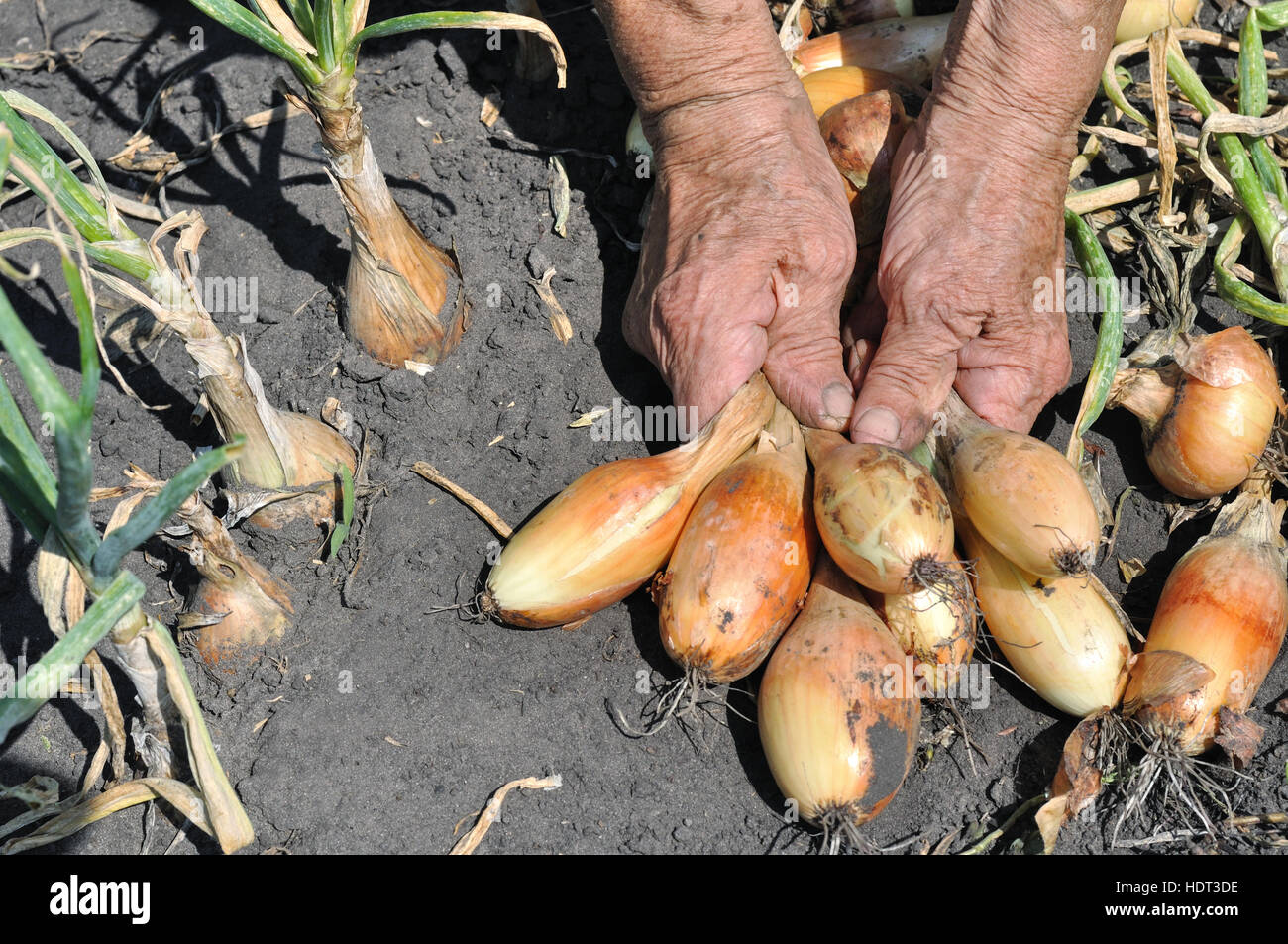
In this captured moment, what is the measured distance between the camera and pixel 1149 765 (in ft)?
6.44

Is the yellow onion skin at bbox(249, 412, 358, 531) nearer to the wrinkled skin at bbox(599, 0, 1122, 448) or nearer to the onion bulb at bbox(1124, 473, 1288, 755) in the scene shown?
the wrinkled skin at bbox(599, 0, 1122, 448)

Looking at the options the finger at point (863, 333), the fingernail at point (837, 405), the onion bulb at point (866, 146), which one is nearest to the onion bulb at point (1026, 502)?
the fingernail at point (837, 405)

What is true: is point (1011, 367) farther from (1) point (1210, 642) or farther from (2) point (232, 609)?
(2) point (232, 609)

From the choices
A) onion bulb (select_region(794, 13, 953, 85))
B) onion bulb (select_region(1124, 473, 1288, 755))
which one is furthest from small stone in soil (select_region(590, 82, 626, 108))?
onion bulb (select_region(1124, 473, 1288, 755))

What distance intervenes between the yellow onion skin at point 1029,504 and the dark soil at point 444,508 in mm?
408

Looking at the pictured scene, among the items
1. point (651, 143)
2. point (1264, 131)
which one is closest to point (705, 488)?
point (651, 143)

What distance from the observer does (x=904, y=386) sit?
2.16m

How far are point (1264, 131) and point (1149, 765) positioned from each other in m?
1.69

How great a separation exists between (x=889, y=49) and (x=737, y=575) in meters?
1.76

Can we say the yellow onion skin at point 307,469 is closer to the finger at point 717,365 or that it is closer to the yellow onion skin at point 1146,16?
the finger at point 717,365

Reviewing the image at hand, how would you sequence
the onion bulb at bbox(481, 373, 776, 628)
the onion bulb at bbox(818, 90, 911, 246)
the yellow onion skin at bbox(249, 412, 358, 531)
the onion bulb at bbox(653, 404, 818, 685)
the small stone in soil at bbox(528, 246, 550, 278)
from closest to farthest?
the onion bulb at bbox(653, 404, 818, 685)
the onion bulb at bbox(481, 373, 776, 628)
the yellow onion skin at bbox(249, 412, 358, 531)
the onion bulb at bbox(818, 90, 911, 246)
the small stone in soil at bbox(528, 246, 550, 278)

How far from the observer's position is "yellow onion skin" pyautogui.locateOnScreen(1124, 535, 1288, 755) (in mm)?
1956

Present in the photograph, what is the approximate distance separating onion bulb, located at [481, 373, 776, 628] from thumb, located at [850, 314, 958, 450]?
315 mm

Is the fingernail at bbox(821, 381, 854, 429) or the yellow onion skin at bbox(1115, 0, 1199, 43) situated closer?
the fingernail at bbox(821, 381, 854, 429)
